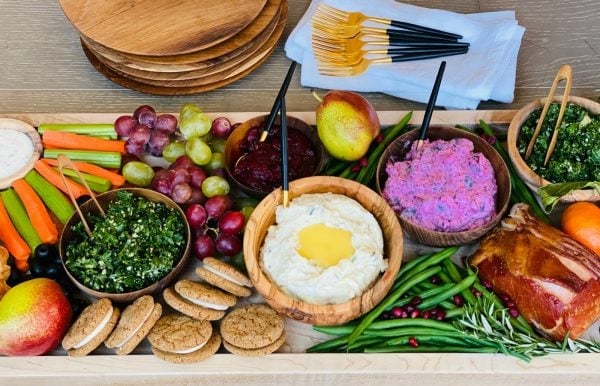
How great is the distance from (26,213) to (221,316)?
64 cm

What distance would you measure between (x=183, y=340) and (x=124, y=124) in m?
0.70

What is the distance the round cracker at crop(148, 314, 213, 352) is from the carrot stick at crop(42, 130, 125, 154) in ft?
1.93

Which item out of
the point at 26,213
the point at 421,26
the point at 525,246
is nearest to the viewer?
the point at 525,246

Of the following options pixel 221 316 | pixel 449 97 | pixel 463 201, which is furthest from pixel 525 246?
pixel 221 316

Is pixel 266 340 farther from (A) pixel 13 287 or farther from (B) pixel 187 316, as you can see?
(A) pixel 13 287

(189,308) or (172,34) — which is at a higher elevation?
(172,34)

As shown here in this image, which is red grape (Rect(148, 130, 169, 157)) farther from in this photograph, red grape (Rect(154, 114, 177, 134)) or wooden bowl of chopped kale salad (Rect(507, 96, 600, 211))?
wooden bowl of chopped kale salad (Rect(507, 96, 600, 211))

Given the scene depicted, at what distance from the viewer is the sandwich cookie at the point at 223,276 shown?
156 centimetres

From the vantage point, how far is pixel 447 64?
2.15 meters

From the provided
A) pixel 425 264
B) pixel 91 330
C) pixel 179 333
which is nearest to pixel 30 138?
pixel 91 330

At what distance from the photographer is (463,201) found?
1656mm

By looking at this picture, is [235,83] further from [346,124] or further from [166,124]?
[346,124]

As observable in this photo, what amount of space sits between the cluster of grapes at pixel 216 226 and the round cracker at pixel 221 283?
0.12m

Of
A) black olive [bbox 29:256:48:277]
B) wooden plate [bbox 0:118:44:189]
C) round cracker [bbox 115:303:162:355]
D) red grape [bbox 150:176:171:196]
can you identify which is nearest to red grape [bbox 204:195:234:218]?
red grape [bbox 150:176:171:196]
